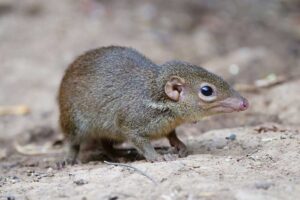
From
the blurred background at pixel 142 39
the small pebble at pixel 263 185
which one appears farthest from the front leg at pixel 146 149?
the blurred background at pixel 142 39

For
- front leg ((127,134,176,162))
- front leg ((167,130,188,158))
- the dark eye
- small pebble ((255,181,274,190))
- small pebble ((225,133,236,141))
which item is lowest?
small pebble ((255,181,274,190))

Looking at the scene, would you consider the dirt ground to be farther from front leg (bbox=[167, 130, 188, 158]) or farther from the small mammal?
the small mammal

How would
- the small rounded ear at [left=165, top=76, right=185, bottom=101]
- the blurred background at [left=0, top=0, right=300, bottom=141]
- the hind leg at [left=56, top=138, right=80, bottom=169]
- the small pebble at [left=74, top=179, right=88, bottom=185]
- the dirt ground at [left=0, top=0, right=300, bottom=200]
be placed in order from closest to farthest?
1. the dirt ground at [left=0, top=0, right=300, bottom=200]
2. the small pebble at [left=74, top=179, right=88, bottom=185]
3. the small rounded ear at [left=165, top=76, right=185, bottom=101]
4. the hind leg at [left=56, top=138, right=80, bottom=169]
5. the blurred background at [left=0, top=0, right=300, bottom=141]

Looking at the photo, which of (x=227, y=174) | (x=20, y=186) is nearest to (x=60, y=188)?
(x=20, y=186)

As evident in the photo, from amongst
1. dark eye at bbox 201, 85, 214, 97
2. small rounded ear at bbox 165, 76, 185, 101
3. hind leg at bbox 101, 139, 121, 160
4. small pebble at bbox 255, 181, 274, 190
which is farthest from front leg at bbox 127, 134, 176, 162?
small pebble at bbox 255, 181, 274, 190

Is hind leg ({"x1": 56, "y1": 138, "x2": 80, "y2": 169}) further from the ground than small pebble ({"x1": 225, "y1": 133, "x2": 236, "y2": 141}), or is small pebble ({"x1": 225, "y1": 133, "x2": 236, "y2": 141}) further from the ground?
small pebble ({"x1": 225, "y1": 133, "x2": 236, "y2": 141})

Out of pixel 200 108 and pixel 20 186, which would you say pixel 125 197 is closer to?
pixel 20 186

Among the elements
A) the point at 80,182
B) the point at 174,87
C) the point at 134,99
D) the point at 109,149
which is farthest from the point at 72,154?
the point at 80,182
